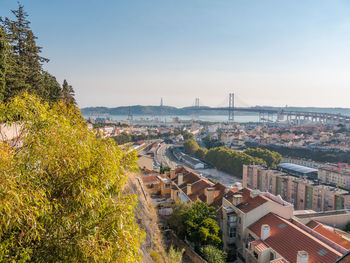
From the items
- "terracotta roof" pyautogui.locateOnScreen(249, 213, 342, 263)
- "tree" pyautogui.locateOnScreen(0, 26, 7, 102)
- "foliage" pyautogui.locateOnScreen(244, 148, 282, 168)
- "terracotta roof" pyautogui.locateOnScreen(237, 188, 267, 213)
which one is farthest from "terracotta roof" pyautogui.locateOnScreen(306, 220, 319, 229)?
"foliage" pyautogui.locateOnScreen(244, 148, 282, 168)

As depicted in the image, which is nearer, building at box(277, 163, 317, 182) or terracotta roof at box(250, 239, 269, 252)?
terracotta roof at box(250, 239, 269, 252)

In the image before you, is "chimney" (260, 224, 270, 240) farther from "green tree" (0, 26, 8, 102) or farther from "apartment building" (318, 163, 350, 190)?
"apartment building" (318, 163, 350, 190)

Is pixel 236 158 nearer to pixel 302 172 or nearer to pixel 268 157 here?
pixel 268 157

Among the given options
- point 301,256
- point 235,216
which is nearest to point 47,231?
point 301,256

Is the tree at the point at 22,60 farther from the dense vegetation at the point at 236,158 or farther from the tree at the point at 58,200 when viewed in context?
the dense vegetation at the point at 236,158

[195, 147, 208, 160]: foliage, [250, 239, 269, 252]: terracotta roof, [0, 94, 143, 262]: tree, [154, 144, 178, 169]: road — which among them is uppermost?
[0, 94, 143, 262]: tree

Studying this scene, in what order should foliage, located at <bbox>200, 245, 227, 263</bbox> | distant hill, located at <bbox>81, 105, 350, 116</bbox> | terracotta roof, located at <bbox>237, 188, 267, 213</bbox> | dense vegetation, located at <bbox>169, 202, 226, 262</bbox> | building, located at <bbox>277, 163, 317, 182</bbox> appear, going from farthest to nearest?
distant hill, located at <bbox>81, 105, 350, 116</bbox> → building, located at <bbox>277, 163, 317, 182</bbox> → terracotta roof, located at <bbox>237, 188, 267, 213</bbox> → dense vegetation, located at <bbox>169, 202, 226, 262</bbox> → foliage, located at <bbox>200, 245, 227, 263</bbox>
